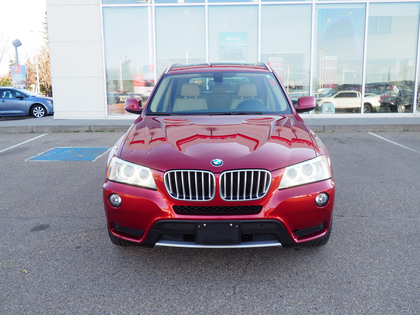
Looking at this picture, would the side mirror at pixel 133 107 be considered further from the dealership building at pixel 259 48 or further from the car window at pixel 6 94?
the car window at pixel 6 94

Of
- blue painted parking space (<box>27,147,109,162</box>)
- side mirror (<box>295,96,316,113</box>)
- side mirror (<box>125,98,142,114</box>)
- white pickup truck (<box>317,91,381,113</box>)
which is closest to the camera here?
side mirror (<box>295,96,316,113</box>)

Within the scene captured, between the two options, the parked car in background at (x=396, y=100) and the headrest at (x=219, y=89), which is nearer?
the headrest at (x=219, y=89)

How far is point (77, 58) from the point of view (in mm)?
12883

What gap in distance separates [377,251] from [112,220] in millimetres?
2196

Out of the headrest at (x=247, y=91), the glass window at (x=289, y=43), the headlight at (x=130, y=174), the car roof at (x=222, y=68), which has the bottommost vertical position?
the headlight at (x=130, y=174)

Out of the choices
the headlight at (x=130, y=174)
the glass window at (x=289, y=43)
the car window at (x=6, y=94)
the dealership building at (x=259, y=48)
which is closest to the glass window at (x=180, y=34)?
the dealership building at (x=259, y=48)

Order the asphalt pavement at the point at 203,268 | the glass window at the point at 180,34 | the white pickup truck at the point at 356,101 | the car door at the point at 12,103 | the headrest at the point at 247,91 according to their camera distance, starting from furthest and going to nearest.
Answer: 1. the car door at the point at 12,103
2. the white pickup truck at the point at 356,101
3. the glass window at the point at 180,34
4. the headrest at the point at 247,91
5. the asphalt pavement at the point at 203,268

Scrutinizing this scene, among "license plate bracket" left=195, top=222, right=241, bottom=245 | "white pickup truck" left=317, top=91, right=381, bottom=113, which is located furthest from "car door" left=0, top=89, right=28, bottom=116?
"license plate bracket" left=195, top=222, right=241, bottom=245

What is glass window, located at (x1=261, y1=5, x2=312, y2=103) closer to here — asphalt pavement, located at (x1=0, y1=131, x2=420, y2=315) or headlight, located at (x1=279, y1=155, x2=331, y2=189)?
asphalt pavement, located at (x1=0, y1=131, x2=420, y2=315)

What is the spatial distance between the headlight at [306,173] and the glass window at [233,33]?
10.8 meters

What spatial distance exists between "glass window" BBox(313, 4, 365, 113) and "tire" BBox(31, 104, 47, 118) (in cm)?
1160

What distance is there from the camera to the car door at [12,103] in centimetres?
1661

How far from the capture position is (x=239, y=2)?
1296cm

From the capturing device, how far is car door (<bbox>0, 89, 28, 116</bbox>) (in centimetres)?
1661
